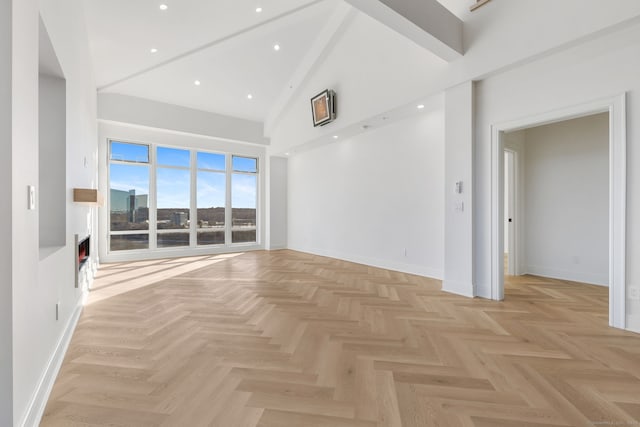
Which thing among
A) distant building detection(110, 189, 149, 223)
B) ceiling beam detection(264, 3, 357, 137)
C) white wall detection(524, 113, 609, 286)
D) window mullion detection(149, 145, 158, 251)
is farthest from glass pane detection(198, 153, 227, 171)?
white wall detection(524, 113, 609, 286)

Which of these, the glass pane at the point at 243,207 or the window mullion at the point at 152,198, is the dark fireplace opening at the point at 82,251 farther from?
the glass pane at the point at 243,207

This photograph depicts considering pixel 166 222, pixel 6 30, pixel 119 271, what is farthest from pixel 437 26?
pixel 166 222

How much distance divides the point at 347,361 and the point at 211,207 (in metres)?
6.39

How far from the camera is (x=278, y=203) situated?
8297 mm

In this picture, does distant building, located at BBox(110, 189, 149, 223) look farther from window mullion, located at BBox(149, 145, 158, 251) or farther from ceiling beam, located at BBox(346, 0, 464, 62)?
ceiling beam, located at BBox(346, 0, 464, 62)

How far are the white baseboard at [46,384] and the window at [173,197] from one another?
4644 millimetres

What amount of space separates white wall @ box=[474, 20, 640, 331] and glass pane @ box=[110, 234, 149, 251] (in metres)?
6.72

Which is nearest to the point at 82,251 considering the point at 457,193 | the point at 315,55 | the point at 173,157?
the point at 173,157

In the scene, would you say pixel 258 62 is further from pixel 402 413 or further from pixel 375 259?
pixel 402 413

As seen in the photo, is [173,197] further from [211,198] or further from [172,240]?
[172,240]

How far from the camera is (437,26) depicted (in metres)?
3.37

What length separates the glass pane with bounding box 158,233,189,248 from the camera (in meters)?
6.97

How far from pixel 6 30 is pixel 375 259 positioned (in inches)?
210

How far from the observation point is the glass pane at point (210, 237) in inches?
295
